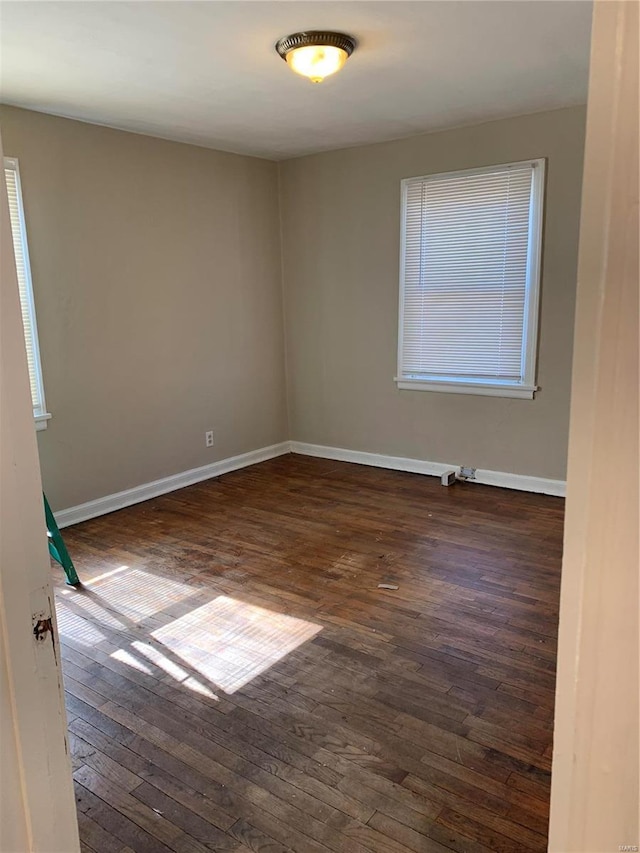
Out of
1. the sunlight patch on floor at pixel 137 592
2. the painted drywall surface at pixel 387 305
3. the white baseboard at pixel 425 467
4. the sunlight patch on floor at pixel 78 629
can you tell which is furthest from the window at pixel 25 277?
the white baseboard at pixel 425 467

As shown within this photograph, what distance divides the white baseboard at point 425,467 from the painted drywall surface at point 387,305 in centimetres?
5

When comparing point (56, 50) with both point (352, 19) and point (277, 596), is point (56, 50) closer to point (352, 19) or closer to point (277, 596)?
A: point (352, 19)

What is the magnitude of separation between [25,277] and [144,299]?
2.75 feet

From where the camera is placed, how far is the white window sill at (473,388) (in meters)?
4.27

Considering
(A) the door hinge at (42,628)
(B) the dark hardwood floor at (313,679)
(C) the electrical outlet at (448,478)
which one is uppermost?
(A) the door hinge at (42,628)

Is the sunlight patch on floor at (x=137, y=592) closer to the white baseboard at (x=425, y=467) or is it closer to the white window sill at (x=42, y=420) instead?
the white window sill at (x=42, y=420)

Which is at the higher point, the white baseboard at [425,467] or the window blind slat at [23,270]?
the window blind slat at [23,270]

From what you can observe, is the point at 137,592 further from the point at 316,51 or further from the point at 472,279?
the point at 472,279

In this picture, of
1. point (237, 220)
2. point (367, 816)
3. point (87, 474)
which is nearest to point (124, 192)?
point (237, 220)

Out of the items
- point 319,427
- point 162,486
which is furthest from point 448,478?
point 162,486

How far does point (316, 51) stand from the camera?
8.60 feet

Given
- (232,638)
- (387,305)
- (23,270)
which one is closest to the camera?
(232,638)

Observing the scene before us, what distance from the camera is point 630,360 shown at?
1.68ft

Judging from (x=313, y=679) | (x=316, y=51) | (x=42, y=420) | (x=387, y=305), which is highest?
(x=316, y=51)
